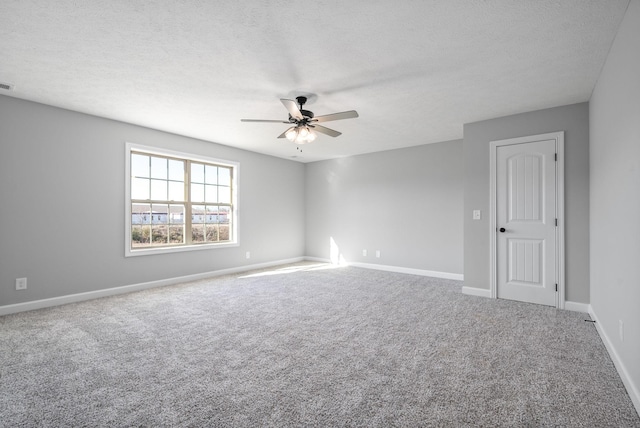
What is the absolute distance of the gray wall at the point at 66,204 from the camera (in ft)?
11.7

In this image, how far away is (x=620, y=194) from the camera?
2229 mm

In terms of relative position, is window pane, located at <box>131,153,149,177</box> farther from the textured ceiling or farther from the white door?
the white door

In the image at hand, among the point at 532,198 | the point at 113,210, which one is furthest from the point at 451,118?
the point at 113,210

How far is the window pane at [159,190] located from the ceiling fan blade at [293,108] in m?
2.97

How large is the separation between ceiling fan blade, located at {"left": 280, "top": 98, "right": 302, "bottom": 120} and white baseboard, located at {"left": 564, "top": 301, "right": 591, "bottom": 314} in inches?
155

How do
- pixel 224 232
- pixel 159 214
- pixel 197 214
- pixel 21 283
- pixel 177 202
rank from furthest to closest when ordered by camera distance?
pixel 224 232 → pixel 197 214 → pixel 177 202 → pixel 159 214 → pixel 21 283

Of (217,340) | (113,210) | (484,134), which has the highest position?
(484,134)

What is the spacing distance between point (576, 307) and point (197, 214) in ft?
19.0

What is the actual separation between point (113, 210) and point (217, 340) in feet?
9.40

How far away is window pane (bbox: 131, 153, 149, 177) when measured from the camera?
4734 mm

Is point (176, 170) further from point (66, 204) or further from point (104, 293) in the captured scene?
point (104, 293)

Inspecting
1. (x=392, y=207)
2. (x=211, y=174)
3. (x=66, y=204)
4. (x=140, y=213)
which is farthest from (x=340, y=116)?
(x=66, y=204)

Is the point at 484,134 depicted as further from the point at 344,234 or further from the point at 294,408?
the point at 294,408

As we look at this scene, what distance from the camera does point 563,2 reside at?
1.97m
